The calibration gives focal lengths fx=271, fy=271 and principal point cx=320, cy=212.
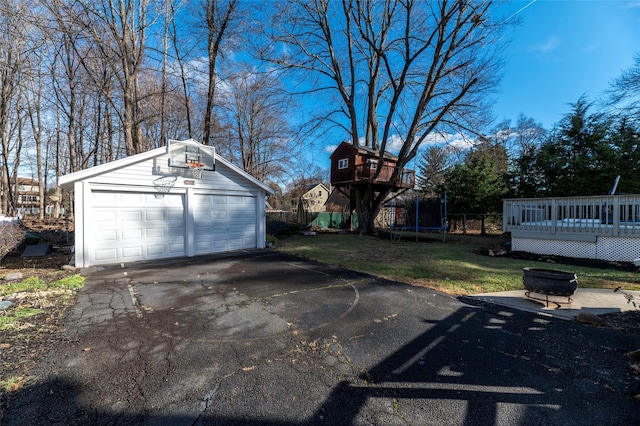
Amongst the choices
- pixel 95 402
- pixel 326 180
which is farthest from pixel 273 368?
pixel 326 180

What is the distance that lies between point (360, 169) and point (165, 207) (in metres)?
12.9

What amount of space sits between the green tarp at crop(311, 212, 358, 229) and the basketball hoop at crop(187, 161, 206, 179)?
14065 mm

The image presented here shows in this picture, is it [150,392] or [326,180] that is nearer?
[150,392]

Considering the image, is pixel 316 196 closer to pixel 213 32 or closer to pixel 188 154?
pixel 213 32

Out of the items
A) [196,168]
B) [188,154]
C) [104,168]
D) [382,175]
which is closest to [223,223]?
[196,168]

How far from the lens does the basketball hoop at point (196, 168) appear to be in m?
8.74

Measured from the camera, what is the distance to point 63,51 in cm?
1454

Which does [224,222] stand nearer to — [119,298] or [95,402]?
[119,298]

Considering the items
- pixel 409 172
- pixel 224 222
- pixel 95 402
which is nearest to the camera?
pixel 95 402

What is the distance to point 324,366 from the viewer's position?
2672 millimetres

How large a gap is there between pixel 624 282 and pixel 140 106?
771 inches

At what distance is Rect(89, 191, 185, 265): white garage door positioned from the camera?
24.2 feet

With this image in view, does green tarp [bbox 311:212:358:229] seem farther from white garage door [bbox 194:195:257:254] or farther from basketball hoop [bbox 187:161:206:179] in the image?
basketball hoop [bbox 187:161:206:179]

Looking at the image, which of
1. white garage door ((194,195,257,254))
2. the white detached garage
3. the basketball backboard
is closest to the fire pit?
the white detached garage
